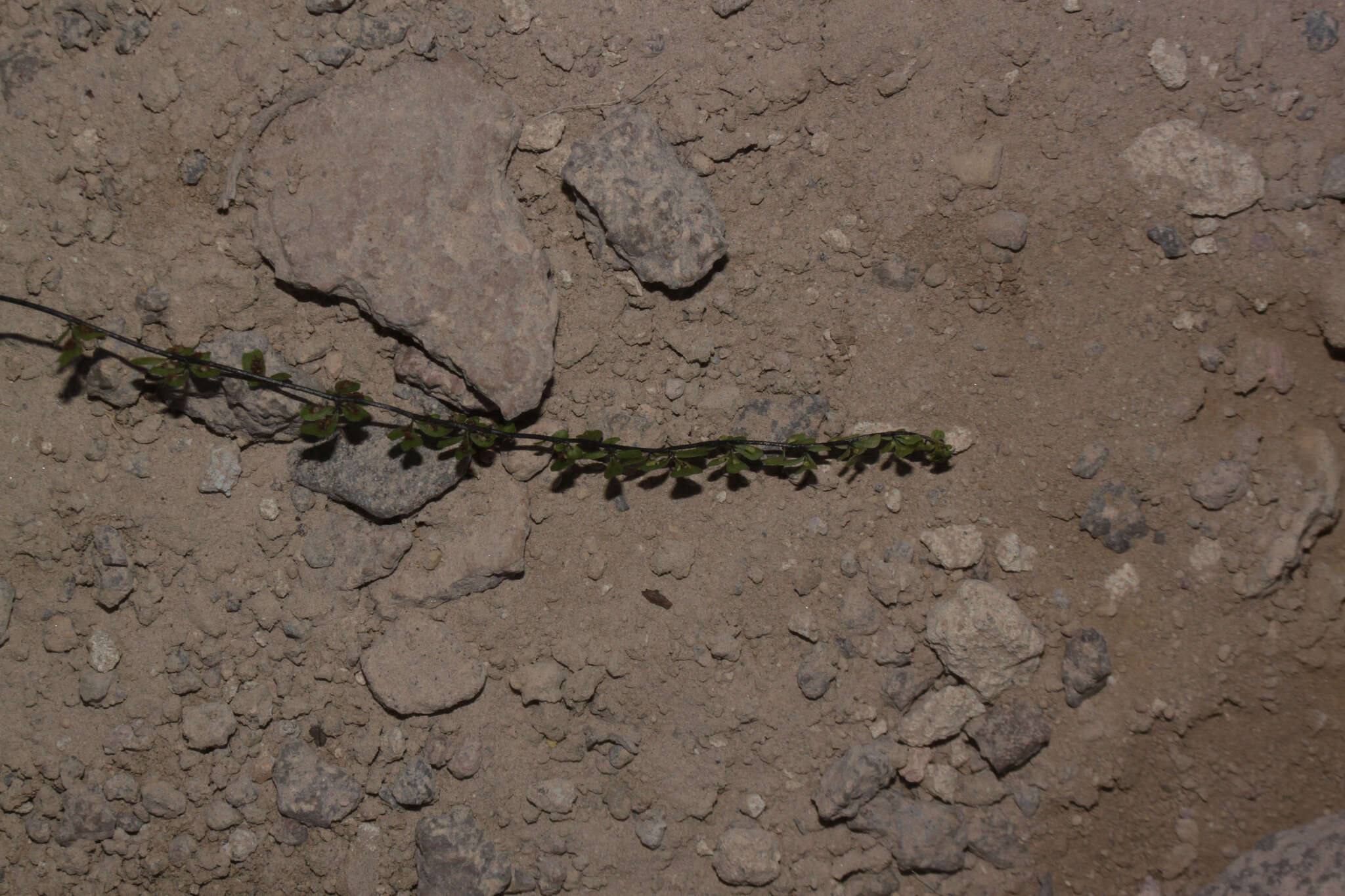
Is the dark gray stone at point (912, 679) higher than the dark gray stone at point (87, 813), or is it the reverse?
the dark gray stone at point (912, 679)

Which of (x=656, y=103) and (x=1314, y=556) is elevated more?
(x=656, y=103)

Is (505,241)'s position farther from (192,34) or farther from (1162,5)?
(1162,5)

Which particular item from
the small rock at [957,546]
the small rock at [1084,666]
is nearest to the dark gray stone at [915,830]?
the small rock at [1084,666]

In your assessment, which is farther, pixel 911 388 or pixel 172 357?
pixel 911 388

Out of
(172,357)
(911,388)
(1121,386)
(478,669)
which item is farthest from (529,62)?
A: (1121,386)

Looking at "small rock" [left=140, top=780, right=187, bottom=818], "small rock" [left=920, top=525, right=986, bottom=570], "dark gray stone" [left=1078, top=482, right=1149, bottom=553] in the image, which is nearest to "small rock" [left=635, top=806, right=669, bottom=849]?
"small rock" [left=920, top=525, right=986, bottom=570]

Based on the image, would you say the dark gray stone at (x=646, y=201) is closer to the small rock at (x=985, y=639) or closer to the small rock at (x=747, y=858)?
the small rock at (x=985, y=639)

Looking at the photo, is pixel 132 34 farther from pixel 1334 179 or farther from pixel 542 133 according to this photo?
pixel 1334 179

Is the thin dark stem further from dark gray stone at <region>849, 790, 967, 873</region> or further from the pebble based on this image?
dark gray stone at <region>849, 790, 967, 873</region>
